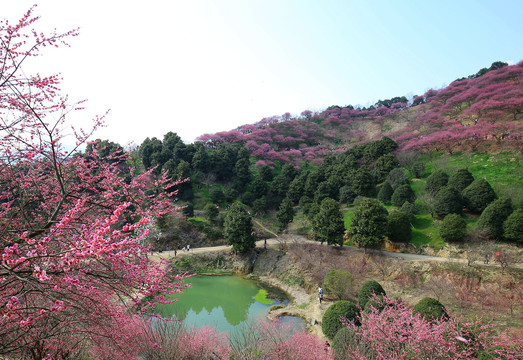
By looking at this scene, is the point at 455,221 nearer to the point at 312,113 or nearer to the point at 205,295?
the point at 205,295

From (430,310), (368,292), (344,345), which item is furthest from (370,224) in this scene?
(344,345)

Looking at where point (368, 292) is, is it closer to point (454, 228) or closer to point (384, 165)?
point (454, 228)

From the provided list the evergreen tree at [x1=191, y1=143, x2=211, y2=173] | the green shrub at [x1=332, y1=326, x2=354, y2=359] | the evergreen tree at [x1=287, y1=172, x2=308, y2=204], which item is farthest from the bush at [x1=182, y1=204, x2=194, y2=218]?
the green shrub at [x1=332, y1=326, x2=354, y2=359]

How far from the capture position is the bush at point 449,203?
16.5 m

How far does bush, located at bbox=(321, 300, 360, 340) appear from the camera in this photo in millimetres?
9898

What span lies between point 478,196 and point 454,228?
341 centimetres

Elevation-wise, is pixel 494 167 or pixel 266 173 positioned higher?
pixel 266 173

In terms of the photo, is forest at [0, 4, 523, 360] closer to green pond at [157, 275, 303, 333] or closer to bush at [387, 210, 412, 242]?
bush at [387, 210, 412, 242]

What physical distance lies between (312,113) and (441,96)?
23.3 meters

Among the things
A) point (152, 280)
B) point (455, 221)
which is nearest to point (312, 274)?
point (455, 221)

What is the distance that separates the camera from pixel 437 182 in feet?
63.5

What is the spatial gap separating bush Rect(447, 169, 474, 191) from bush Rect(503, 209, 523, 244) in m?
4.68

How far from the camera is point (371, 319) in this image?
645 centimetres

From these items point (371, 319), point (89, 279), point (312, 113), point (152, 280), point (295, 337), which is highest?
point (312, 113)
